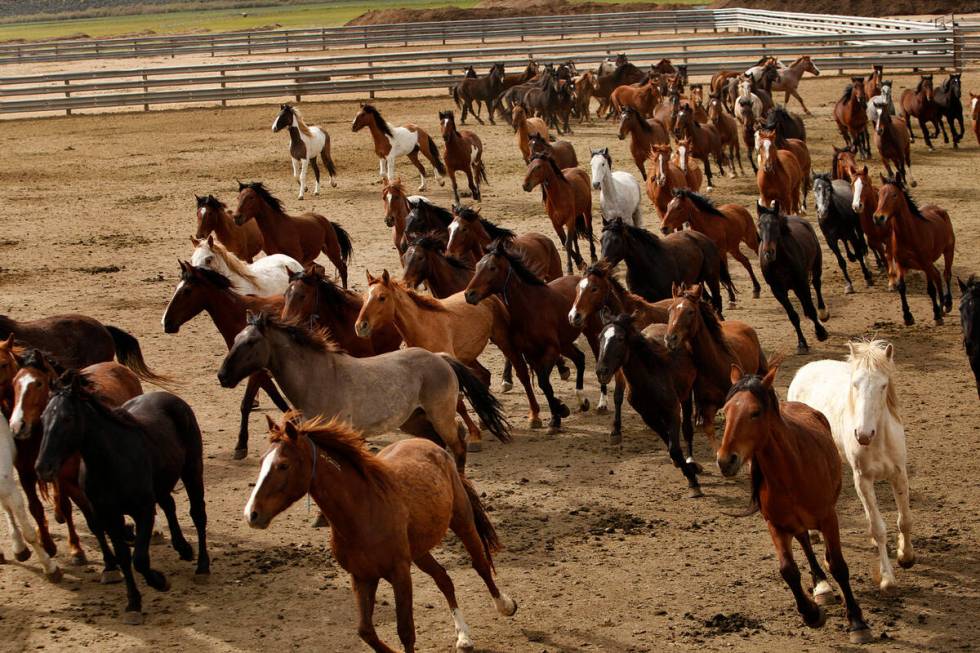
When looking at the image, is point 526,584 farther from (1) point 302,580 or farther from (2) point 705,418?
(2) point 705,418

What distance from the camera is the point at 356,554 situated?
611 centimetres

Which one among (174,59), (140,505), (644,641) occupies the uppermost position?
(174,59)

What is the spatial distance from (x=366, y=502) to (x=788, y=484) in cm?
231

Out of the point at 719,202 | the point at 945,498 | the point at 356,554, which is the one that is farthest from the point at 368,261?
the point at 356,554

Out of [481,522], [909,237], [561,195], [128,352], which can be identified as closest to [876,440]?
[481,522]

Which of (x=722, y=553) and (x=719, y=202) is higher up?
(x=719, y=202)

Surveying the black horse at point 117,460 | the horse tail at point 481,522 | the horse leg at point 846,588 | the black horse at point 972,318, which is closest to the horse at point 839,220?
the black horse at point 972,318

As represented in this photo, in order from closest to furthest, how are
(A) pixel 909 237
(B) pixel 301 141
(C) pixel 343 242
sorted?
A: (A) pixel 909 237 → (C) pixel 343 242 → (B) pixel 301 141

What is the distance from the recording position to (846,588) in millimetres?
6609

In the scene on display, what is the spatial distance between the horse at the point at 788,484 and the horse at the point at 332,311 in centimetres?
428

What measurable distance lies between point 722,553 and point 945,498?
186cm

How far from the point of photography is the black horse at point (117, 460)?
23.6ft

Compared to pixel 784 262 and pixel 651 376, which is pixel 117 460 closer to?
pixel 651 376

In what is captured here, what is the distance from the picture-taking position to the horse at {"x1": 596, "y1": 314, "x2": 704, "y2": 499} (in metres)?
8.94
